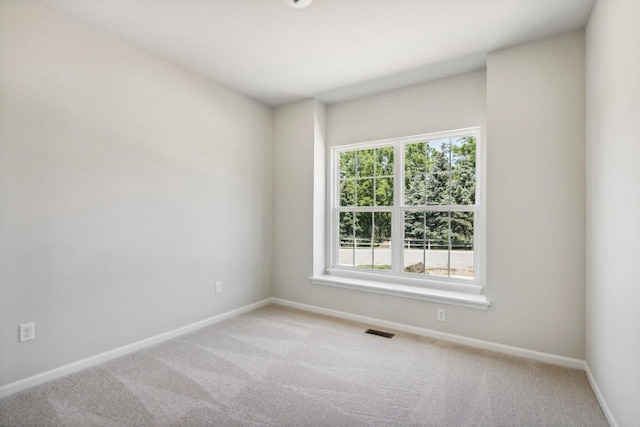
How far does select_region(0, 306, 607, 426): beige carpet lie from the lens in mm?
1845

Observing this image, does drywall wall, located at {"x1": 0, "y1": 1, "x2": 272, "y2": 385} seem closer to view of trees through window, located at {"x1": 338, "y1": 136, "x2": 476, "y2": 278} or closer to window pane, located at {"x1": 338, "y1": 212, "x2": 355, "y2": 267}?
window pane, located at {"x1": 338, "y1": 212, "x2": 355, "y2": 267}

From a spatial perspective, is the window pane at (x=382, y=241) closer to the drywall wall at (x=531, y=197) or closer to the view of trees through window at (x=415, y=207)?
the view of trees through window at (x=415, y=207)

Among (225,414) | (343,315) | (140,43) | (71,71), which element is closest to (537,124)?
(343,315)

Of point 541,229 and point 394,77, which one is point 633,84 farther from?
point 394,77

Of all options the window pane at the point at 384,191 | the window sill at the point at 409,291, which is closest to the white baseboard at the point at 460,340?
the window sill at the point at 409,291

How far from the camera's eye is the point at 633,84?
1.55 m

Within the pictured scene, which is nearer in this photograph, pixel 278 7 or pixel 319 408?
pixel 319 408

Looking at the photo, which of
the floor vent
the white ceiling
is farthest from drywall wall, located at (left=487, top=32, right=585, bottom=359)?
the floor vent

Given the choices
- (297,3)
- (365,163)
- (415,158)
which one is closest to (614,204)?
Result: (415,158)

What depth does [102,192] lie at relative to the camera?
2.53m

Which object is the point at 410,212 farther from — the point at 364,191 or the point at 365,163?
the point at 365,163

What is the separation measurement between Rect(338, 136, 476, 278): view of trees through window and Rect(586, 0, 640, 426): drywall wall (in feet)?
3.48

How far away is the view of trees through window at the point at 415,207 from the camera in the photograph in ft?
10.7

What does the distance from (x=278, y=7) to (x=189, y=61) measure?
1230mm
